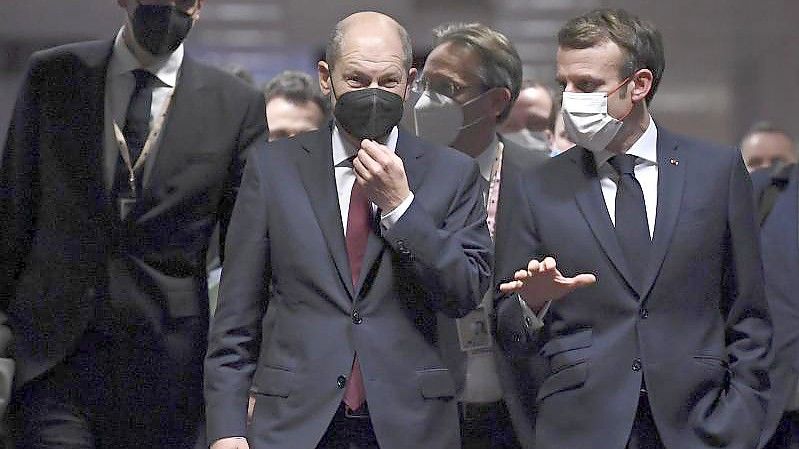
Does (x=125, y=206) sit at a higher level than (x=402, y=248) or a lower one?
lower

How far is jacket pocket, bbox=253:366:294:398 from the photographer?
3.55m

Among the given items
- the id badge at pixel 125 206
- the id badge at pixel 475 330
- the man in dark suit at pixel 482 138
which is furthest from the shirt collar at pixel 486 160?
the id badge at pixel 125 206

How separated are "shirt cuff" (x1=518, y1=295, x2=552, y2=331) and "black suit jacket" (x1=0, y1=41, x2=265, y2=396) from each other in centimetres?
84

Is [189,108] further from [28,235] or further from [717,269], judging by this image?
[717,269]

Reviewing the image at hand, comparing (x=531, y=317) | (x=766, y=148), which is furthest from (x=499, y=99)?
(x=766, y=148)

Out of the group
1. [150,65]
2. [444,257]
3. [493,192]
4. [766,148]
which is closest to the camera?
[444,257]

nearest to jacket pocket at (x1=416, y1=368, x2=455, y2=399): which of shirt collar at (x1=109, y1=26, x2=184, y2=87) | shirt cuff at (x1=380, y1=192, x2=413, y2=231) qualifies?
shirt cuff at (x1=380, y1=192, x2=413, y2=231)

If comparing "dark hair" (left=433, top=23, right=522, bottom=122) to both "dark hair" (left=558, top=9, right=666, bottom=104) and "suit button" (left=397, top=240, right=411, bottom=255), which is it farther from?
"suit button" (left=397, top=240, right=411, bottom=255)

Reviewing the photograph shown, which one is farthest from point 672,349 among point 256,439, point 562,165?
point 256,439

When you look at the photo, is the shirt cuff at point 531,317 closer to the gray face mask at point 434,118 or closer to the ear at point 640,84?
the ear at point 640,84

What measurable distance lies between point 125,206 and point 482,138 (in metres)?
1.11

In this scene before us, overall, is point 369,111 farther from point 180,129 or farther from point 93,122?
point 93,122

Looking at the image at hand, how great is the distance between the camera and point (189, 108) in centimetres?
397

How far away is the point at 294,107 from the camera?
5.17 meters
